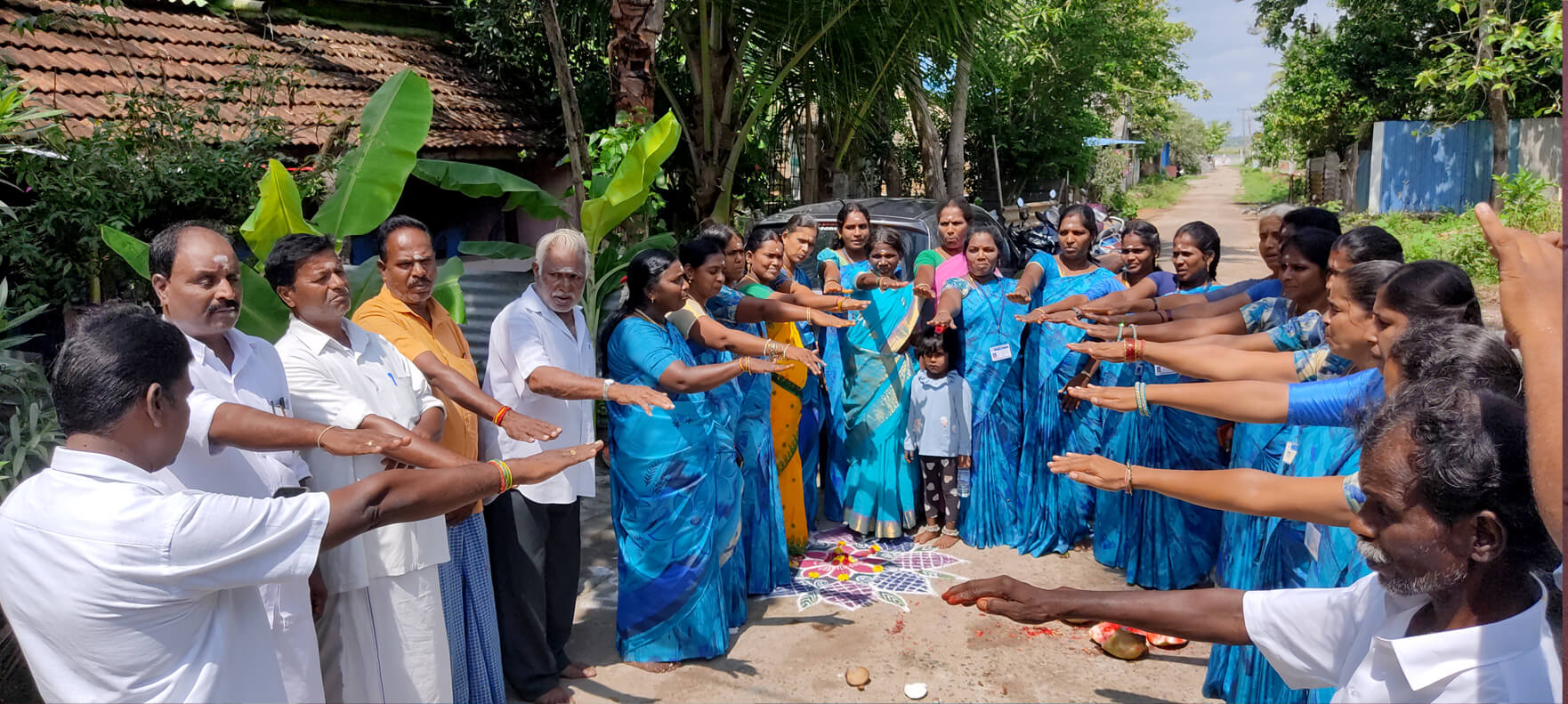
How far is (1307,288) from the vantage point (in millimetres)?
3555

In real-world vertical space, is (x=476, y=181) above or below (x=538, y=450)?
above

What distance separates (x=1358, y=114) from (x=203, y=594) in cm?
2322

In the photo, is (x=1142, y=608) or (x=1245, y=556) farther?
(x=1245, y=556)

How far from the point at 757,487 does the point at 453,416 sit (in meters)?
1.64

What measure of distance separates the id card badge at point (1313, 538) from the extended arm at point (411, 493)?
7.05ft

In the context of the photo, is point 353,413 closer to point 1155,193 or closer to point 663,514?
point 663,514

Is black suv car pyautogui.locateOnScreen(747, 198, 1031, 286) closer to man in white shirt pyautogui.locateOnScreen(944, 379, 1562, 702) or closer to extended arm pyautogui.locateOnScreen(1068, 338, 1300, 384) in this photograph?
extended arm pyautogui.locateOnScreen(1068, 338, 1300, 384)

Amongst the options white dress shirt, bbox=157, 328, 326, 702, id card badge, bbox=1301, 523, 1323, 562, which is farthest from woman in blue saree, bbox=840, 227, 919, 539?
white dress shirt, bbox=157, 328, 326, 702

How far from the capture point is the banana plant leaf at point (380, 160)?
452cm

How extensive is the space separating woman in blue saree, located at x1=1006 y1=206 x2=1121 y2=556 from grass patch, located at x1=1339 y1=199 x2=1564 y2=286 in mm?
7522

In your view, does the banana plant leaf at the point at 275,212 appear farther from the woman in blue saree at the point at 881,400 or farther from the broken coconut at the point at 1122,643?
the broken coconut at the point at 1122,643

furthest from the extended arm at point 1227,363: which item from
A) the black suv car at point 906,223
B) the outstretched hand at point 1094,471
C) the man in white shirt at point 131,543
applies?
the black suv car at point 906,223

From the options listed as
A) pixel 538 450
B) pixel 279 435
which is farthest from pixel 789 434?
pixel 279 435

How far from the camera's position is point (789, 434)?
16.3ft
